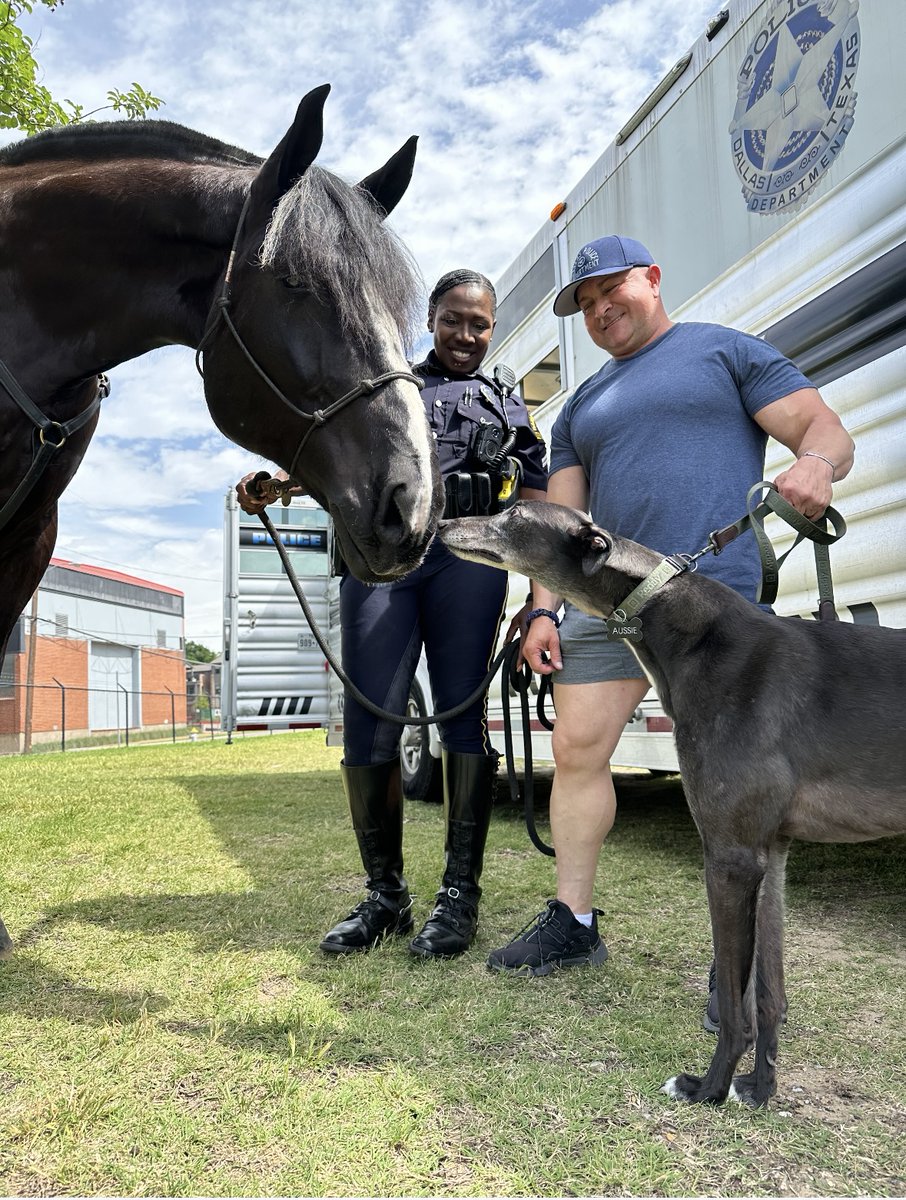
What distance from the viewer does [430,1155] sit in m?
1.72

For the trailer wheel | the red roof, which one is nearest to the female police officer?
the trailer wheel

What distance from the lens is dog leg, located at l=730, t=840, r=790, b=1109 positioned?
6.43ft

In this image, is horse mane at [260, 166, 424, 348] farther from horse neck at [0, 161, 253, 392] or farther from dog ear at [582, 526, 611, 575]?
dog ear at [582, 526, 611, 575]

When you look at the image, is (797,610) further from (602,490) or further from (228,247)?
(228,247)

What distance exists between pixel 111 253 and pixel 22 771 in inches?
407

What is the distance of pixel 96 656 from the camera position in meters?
38.4

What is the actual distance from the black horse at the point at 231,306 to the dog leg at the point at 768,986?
1.26 m

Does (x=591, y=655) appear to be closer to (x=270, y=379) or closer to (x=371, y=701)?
(x=371, y=701)

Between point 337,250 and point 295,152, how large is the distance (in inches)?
11.0

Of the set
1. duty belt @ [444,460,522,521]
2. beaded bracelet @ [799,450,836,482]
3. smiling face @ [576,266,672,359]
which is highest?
smiling face @ [576,266,672,359]

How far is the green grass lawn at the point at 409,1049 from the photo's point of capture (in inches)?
66.4

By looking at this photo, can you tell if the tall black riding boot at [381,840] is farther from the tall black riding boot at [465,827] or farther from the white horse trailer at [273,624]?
the white horse trailer at [273,624]

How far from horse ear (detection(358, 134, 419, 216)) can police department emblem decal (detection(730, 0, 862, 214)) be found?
1935 millimetres

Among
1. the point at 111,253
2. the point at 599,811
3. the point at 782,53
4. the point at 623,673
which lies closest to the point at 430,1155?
the point at 599,811
